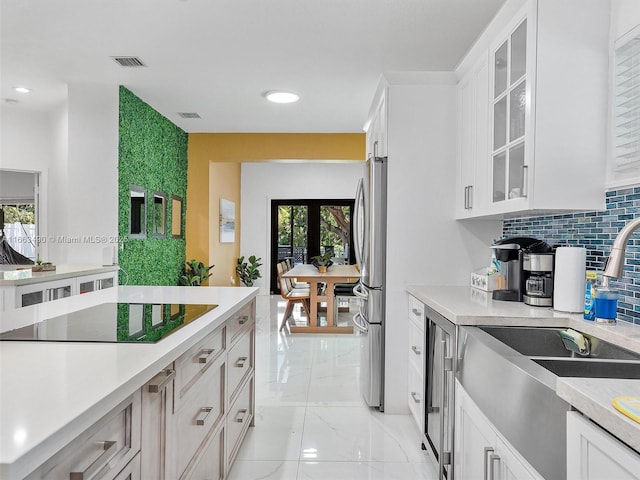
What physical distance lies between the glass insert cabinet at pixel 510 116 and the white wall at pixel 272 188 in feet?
22.8

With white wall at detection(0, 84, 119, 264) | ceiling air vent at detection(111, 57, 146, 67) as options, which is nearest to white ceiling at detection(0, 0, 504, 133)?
ceiling air vent at detection(111, 57, 146, 67)

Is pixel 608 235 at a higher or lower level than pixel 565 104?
lower

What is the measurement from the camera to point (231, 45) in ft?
11.6

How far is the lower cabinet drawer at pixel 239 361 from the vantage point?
6.77 feet

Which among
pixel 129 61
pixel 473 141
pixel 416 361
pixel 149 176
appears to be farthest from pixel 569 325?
pixel 149 176

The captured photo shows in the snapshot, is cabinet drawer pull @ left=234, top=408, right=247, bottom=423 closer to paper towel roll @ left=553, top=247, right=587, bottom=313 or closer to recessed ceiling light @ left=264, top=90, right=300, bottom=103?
paper towel roll @ left=553, top=247, right=587, bottom=313

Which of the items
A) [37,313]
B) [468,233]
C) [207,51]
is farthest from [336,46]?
[37,313]

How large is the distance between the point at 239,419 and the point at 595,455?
5.88 feet

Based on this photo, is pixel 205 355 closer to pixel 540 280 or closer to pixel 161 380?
pixel 161 380

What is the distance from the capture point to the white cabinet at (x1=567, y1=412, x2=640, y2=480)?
2.51 feet

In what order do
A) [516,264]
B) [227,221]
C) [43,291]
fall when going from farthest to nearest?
[227,221] < [43,291] < [516,264]

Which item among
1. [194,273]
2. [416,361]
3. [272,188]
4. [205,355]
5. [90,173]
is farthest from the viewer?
[272,188]

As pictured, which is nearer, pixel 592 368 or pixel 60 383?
pixel 60 383

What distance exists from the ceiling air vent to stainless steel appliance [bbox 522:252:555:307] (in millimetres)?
3573
